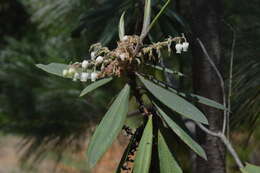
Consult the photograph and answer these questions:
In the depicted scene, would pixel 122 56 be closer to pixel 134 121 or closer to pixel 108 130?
pixel 108 130

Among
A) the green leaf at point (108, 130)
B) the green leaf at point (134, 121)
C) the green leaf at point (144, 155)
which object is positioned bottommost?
the green leaf at point (134, 121)

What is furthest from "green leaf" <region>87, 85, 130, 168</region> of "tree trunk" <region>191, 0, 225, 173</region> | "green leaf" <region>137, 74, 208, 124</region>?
"tree trunk" <region>191, 0, 225, 173</region>

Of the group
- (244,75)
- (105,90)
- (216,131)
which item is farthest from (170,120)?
(105,90)

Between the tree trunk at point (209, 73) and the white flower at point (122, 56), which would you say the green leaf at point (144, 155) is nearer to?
the white flower at point (122, 56)

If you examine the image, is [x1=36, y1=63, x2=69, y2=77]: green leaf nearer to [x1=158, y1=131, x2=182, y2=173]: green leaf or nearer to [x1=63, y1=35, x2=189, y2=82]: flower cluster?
[x1=63, y1=35, x2=189, y2=82]: flower cluster

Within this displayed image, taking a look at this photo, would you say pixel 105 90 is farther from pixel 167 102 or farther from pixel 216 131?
pixel 167 102

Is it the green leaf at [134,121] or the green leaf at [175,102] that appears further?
the green leaf at [134,121]

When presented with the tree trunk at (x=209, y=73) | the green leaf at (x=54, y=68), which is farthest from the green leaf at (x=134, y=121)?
the green leaf at (x=54, y=68)
